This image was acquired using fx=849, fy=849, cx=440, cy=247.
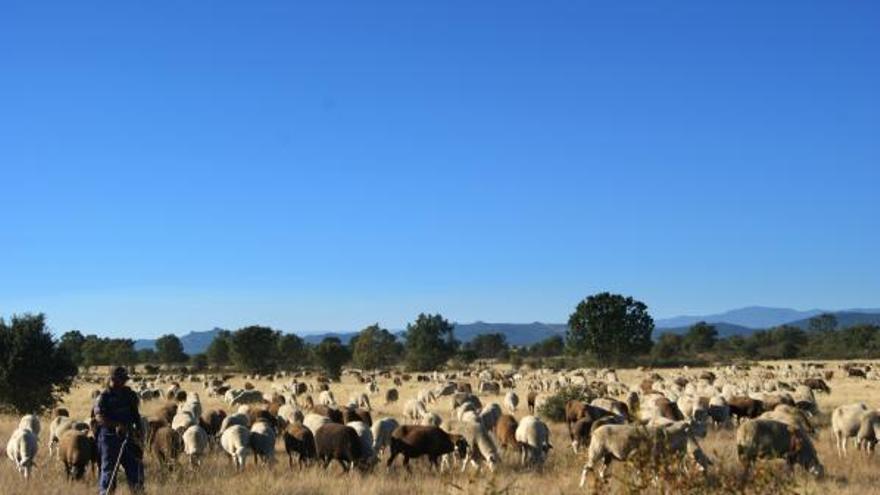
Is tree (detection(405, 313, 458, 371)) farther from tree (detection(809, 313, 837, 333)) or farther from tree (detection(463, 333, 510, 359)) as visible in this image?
tree (detection(809, 313, 837, 333))

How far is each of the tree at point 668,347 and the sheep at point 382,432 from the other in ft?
273

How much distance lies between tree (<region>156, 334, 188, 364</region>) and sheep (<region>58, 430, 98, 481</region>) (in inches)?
4075

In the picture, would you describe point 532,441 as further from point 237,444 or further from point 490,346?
point 490,346

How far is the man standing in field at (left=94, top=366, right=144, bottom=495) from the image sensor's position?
500 inches

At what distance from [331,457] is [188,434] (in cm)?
301

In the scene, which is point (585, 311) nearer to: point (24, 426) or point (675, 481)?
point (24, 426)

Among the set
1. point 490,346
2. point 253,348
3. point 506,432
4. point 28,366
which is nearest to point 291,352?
point 253,348

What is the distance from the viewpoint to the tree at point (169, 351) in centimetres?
11456

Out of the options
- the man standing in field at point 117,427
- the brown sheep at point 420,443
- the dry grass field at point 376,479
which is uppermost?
the man standing in field at point 117,427

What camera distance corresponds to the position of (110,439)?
12.8 m

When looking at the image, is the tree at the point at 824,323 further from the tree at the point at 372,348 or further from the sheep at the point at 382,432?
the sheep at the point at 382,432

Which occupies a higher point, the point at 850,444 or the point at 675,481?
the point at 675,481

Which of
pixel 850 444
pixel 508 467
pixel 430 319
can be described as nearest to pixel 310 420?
pixel 508 467

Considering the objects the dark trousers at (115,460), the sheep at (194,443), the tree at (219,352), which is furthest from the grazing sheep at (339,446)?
the tree at (219,352)
